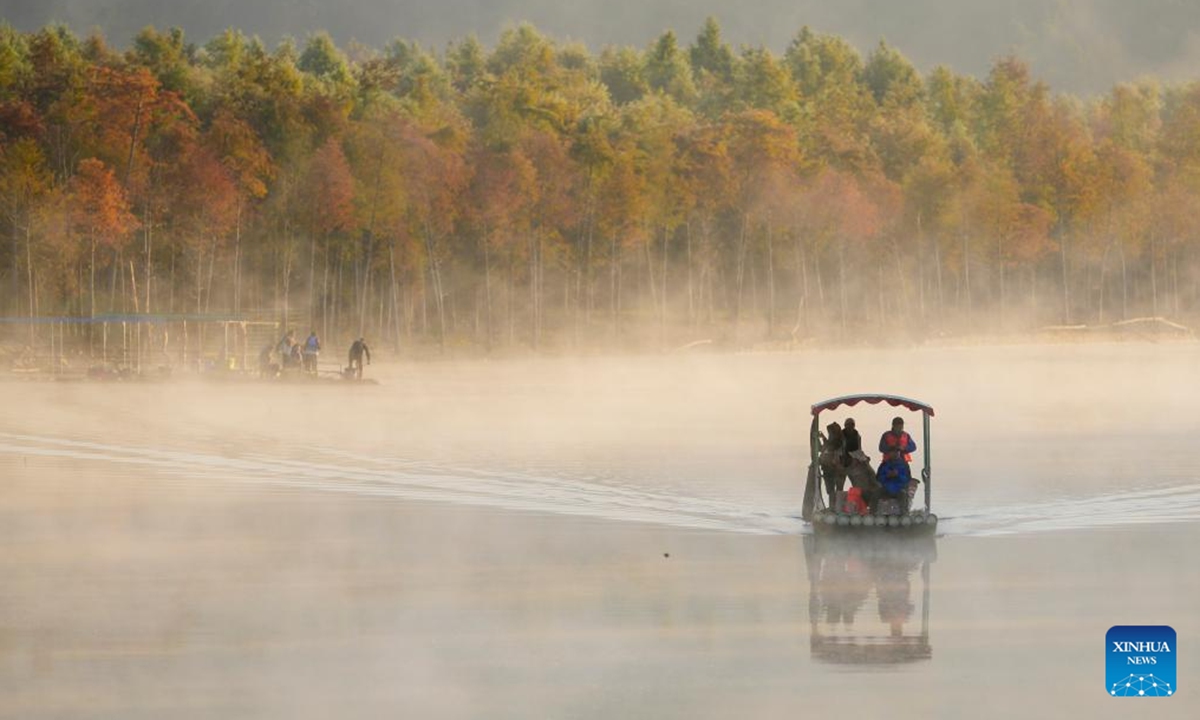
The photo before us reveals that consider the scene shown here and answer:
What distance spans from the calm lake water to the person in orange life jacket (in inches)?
32.7

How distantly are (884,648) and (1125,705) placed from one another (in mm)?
2367

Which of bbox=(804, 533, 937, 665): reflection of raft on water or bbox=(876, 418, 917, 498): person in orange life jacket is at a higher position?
bbox=(876, 418, 917, 498): person in orange life jacket

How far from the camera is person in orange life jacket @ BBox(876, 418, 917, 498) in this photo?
2144 cm

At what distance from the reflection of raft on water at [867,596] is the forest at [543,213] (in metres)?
54.3

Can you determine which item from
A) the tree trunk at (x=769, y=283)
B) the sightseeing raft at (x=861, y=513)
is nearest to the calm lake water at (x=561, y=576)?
Result: the sightseeing raft at (x=861, y=513)

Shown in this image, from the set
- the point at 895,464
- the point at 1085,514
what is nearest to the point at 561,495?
the point at 895,464

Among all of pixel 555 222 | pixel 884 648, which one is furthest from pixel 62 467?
pixel 555 222

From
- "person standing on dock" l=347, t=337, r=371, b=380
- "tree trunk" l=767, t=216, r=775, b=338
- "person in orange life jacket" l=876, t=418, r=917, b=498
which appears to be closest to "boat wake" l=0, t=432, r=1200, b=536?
"person in orange life jacket" l=876, t=418, r=917, b=498

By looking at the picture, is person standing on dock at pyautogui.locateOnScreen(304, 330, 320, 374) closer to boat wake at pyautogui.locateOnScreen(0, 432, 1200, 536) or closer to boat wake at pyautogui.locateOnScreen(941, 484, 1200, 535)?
boat wake at pyautogui.locateOnScreen(0, 432, 1200, 536)

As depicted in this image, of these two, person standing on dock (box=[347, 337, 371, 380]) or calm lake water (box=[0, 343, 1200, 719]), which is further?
person standing on dock (box=[347, 337, 371, 380])

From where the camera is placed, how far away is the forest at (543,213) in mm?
76562

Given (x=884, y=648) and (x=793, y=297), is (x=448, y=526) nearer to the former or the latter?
(x=884, y=648)

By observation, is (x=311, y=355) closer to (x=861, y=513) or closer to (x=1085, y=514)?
(x=1085, y=514)

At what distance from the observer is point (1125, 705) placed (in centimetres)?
1319
